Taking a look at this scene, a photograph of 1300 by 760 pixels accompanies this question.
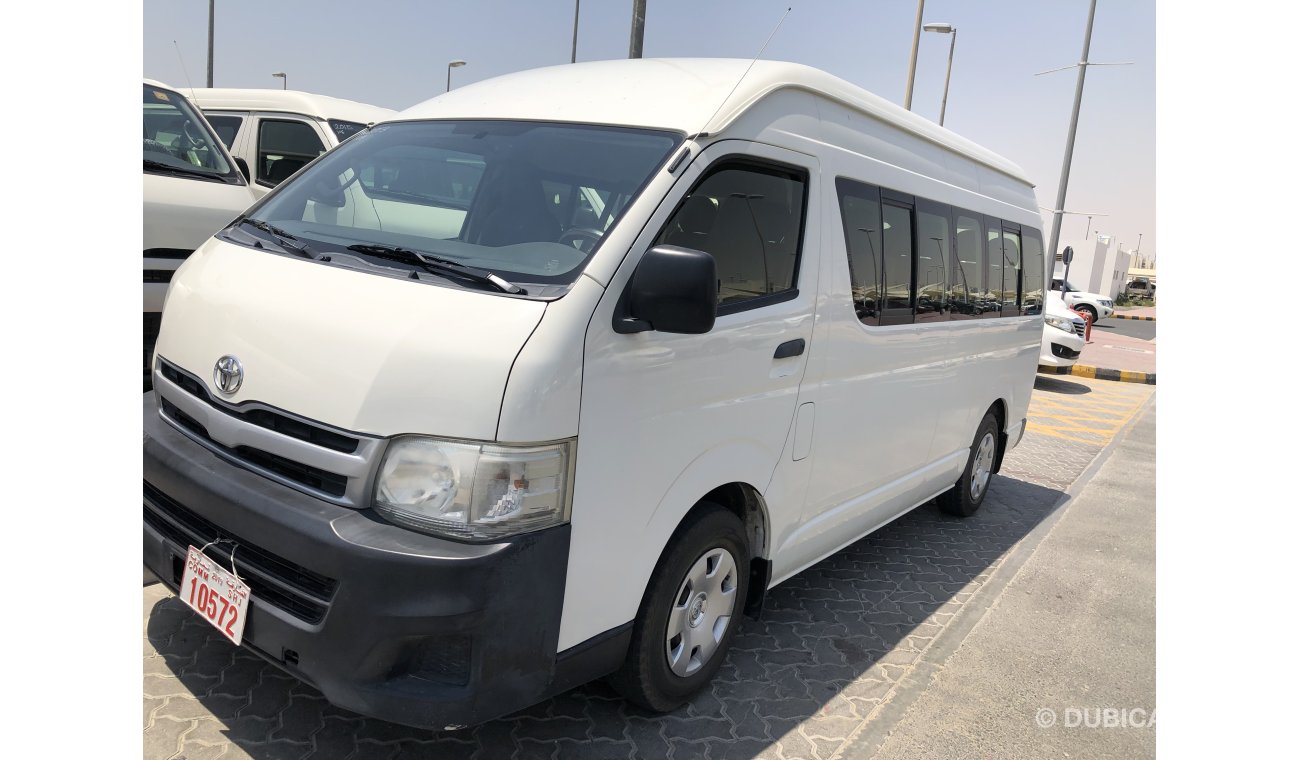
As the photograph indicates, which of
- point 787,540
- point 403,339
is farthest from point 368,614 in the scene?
point 787,540

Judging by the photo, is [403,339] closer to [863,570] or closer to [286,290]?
[286,290]

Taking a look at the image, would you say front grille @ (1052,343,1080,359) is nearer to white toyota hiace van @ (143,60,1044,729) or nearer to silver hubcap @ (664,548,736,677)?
white toyota hiace van @ (143,60,1044,729)

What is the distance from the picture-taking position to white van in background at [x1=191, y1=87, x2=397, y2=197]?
8.34 metres

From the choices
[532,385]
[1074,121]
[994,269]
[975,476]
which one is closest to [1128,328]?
[1074,121]

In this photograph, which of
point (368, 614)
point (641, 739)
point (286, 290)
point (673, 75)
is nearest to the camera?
point (368, 614)

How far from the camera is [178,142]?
608 centimetres

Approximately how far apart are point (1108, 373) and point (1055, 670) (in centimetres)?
1404

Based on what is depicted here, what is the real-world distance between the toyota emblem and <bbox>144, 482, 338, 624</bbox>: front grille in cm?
38

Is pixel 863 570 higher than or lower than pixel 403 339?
lower

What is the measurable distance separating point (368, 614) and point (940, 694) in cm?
252

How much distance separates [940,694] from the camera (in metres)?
3.72

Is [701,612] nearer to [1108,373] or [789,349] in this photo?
[789,349]

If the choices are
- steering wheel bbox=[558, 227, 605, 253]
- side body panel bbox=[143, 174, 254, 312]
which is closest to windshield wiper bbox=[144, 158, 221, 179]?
side body panel bbox=[143, 174, 254, 312]

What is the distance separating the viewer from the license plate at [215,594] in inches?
Result: 97.5
